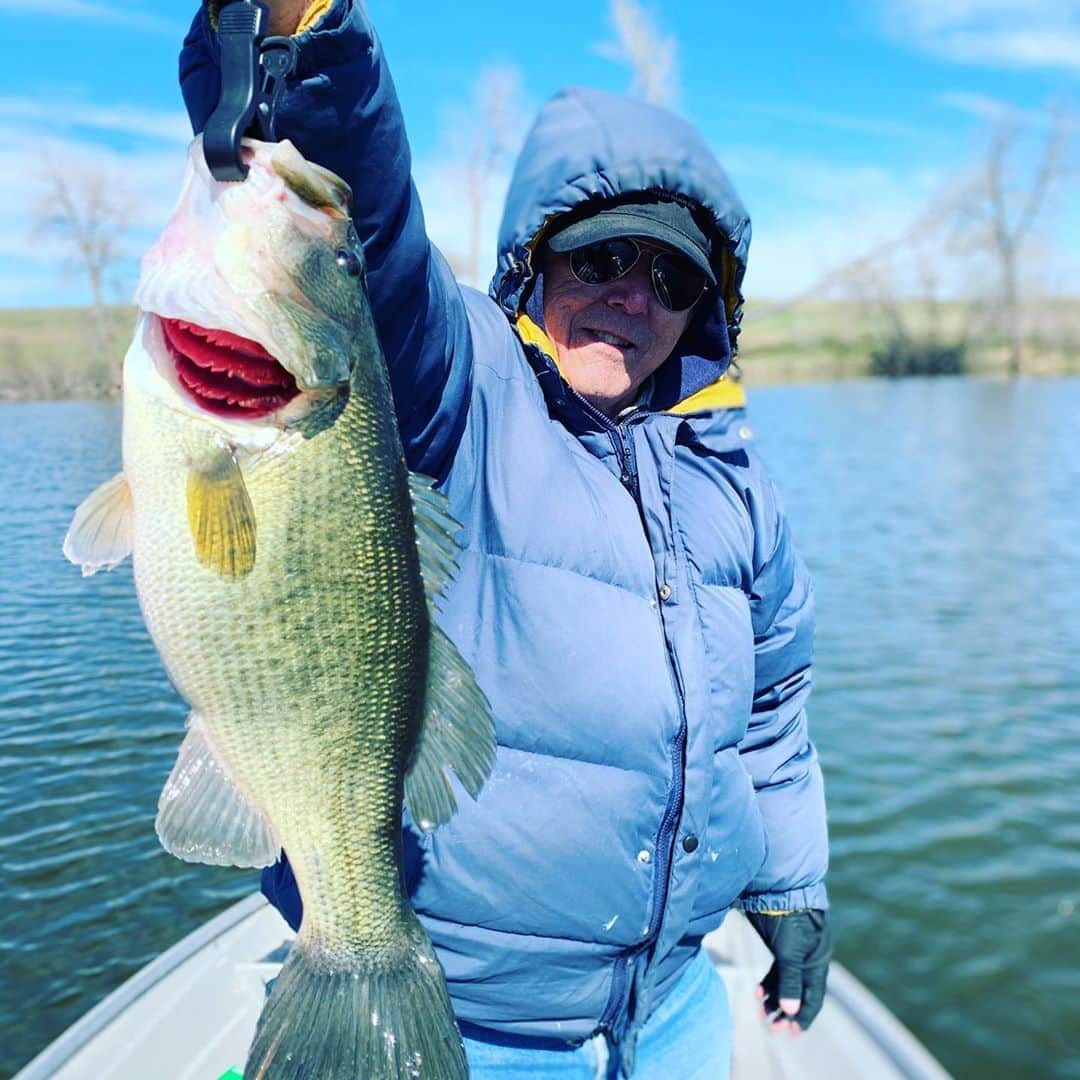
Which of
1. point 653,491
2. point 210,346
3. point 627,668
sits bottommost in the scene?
point 627,668

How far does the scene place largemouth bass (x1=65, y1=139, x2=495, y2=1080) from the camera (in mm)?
1474

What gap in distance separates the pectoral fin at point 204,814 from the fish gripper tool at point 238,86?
0.93 metres

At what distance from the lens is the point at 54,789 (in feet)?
24.8

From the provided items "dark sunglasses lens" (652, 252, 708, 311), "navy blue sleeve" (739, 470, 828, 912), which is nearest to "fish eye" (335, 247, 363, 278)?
"dark sunglasses lens" (652, 252, 708, 311)

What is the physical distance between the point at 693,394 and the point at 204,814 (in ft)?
5.17

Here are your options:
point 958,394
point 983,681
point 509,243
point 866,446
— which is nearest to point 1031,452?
point 866,446

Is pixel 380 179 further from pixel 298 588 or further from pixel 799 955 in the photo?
pixel 799 955

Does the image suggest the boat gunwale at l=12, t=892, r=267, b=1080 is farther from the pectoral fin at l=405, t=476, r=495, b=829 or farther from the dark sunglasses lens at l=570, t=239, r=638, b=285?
the dark sunglasses lens at l=570, t=239, r=638, b=285

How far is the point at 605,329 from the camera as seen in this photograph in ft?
8.08

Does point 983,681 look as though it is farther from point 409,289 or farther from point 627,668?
point 409,289

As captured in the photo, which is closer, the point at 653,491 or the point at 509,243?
the point at 653,491

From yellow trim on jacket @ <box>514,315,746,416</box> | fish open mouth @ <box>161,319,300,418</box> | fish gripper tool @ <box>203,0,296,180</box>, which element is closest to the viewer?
fish gripper tool @ <box>203,0,296,180</box>

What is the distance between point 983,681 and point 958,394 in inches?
1463

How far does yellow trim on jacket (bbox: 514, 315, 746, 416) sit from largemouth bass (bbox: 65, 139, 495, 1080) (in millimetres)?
729
